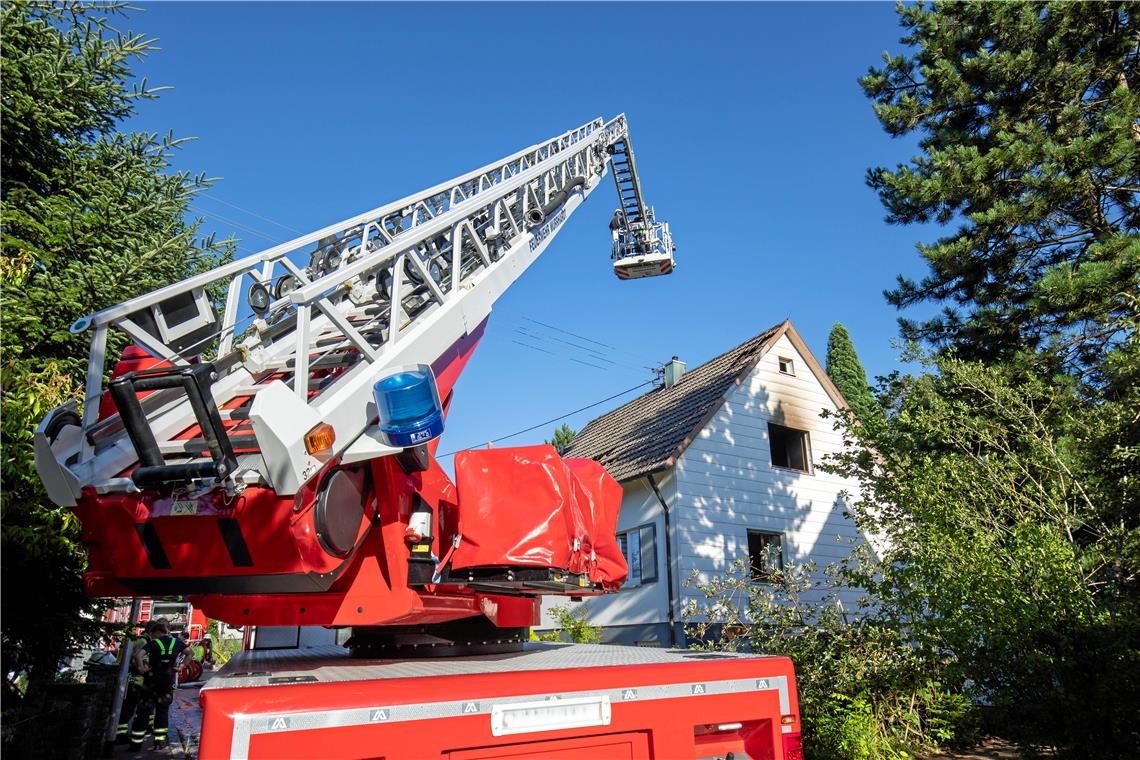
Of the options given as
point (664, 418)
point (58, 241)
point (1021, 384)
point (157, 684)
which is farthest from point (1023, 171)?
point (157, 684)

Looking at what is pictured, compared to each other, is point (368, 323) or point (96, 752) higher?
point (368, 323)

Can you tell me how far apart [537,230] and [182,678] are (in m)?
21.4

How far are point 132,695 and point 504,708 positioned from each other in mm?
9447

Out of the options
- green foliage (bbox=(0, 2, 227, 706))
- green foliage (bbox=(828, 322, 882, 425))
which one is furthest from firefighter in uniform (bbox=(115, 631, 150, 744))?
green foliage (bbox=(828, 322, 882, 425))

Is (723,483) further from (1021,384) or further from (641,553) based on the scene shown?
(1021,384)

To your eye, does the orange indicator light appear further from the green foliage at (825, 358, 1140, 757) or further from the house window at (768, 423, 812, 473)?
the house window at (768, 423, 812, 473)

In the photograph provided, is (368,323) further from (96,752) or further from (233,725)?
(96,752)

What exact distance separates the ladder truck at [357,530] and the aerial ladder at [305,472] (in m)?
0.01

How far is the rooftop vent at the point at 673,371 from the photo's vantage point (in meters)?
20.7

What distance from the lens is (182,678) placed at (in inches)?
865

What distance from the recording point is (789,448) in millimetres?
17844

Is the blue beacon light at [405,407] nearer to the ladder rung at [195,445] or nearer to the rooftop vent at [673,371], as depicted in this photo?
the ladder rung at [195,445]

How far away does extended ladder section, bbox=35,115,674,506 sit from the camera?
3393mm

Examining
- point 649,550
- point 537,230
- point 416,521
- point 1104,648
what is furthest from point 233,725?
point 649,550
